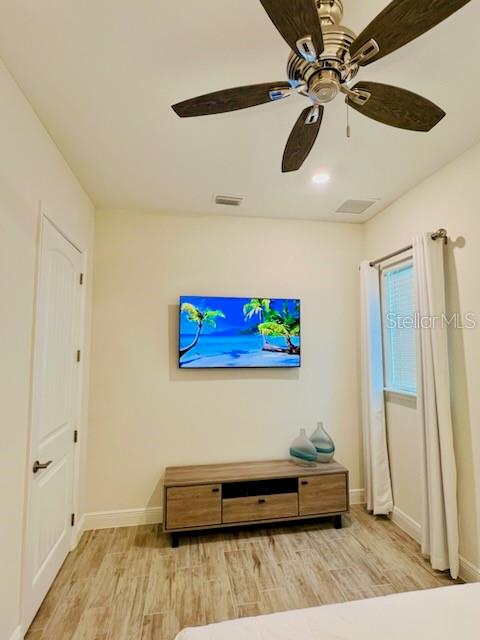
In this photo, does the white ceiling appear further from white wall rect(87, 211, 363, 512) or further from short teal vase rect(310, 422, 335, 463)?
short teal vase rect(310, 422, 335, 463)

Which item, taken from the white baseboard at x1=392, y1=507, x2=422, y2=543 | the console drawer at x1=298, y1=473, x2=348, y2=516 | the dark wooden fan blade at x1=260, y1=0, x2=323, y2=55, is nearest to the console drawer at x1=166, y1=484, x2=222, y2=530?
the console drawer at x1=298, y1=473, x2=348, y2=516

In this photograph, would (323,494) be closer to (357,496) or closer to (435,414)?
(357,496)

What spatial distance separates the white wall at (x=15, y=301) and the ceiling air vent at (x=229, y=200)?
1.40 m

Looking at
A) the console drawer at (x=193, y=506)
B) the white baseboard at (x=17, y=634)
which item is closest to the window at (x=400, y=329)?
the console drawer at (x=193, y=506)

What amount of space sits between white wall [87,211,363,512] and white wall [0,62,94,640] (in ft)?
3.95

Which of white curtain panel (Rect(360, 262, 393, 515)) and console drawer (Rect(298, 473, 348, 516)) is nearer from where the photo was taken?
console drawer (Rect(298, 473, 348, 516))

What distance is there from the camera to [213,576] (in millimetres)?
2328

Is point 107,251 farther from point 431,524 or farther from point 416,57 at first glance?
point 431,524

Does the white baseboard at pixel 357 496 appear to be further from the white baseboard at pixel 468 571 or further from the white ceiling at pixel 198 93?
the white ceiling at pixel 198 93

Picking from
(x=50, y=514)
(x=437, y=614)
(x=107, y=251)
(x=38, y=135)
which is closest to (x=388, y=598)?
(x=437, y=614)

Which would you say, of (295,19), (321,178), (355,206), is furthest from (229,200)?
(295,19)

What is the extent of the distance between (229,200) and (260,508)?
2630 millimetres

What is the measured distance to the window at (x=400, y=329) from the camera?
2.95 meters

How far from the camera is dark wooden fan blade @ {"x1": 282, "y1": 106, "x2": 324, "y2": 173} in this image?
4.82 ft
